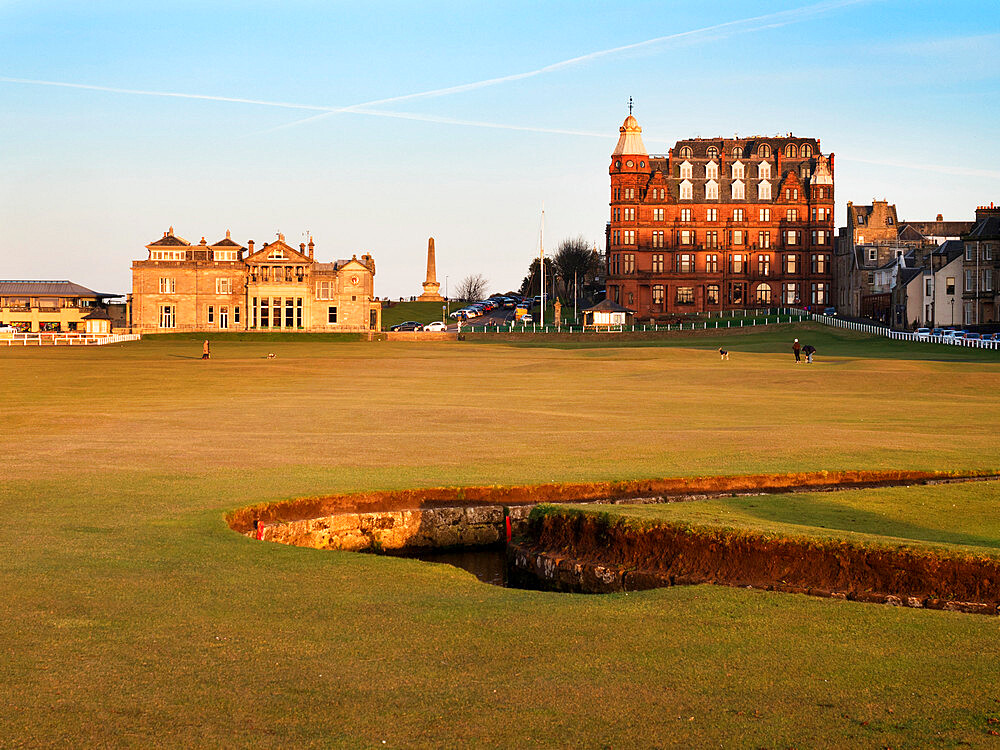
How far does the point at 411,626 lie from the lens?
12359 millimetres

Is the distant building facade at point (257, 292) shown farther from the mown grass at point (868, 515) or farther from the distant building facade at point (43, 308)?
the mown grass at point (868, 515)

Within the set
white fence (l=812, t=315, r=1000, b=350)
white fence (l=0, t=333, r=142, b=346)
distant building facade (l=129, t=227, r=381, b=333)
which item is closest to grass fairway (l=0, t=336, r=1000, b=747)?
white fence (l=812, t=315, r=1000, b=350)

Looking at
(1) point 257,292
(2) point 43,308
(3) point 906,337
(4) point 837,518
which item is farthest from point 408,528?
(2) point 43,308

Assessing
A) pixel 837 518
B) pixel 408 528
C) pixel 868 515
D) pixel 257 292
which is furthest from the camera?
pixel 257 292

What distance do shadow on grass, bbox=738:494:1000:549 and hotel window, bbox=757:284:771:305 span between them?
133428 mm

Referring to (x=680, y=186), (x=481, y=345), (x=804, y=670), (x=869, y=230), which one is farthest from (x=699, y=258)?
(x=804, y=670)

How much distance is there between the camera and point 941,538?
17.1m

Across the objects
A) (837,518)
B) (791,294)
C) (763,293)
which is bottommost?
(837,518)

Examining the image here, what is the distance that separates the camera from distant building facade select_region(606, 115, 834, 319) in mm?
149500

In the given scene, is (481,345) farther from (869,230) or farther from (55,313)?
(55,313)

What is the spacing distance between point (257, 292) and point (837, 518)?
13806 cm

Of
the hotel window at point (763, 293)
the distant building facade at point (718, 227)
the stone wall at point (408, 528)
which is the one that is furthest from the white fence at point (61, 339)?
the stone wall at point (408, 528)

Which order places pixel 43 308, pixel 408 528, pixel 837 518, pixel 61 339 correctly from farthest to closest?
pixel 43 308
pixel 61 339
pixel 408 528
pixel 837 518

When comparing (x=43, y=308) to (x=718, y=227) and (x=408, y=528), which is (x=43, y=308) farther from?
(x=408, y=528)
